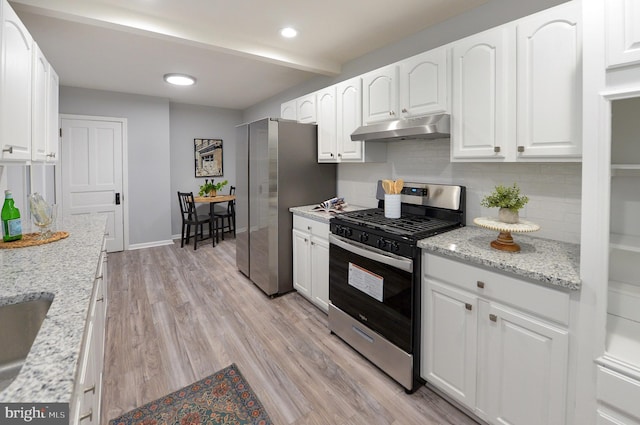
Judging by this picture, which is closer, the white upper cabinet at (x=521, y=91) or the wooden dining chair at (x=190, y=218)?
the white upper cabinet at (x=521, y=91)

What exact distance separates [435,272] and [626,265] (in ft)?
2.95

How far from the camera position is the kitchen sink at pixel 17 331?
112 centimetres

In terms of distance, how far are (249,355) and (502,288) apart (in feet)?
5.87

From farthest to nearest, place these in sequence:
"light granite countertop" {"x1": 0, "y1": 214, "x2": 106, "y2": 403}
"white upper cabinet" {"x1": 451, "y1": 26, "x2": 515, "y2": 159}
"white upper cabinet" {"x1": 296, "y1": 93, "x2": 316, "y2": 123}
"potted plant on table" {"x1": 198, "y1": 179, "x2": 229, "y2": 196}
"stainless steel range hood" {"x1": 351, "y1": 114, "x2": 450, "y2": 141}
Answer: "potted plant on table" {"x1": 198, "y1": 179, "x2": 229, "y2": 196} → "white upper cabinet" {"x1": 296, "y1": 93, "x2": 316, "y2": 123} → "stainless steel range hood" {"x1": 351, "y1": 114, "x2": 450, "y2": 141} → "white upper cabinet" {"x1": 451, "y1": 26, "x2": 515, "y2": 159} → "light granite countertop" {"x1": 0, "y1": 214, "x2": 106, "y2": 403}

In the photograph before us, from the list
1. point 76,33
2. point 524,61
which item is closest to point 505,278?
point 524,61

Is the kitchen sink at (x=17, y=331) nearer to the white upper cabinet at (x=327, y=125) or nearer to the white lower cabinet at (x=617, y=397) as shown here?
the white lower cabinet at (x=617, y=397)

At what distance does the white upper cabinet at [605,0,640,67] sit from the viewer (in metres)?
1.16

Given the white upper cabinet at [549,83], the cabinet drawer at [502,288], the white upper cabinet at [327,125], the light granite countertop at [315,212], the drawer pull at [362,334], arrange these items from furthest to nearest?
1. the white upper cabinet at [327,125]
2. the light granite countertop at [315,212]
3. the drawer pull at [362,334]
4. the white upper cabinet at [549,83]
5. the cabinet drawer at [502,288]

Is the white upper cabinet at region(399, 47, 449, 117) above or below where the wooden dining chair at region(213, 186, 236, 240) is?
above

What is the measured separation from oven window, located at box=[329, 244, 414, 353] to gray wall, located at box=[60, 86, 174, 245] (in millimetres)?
4065

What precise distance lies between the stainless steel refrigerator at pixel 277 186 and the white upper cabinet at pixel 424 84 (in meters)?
1.25

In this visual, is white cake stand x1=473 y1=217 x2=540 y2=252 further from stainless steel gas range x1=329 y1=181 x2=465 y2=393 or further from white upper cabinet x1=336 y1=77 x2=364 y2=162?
white upper cabinet x1=336 y1=77 x2=364 y2=162

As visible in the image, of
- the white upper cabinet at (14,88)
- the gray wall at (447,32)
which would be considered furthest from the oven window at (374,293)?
the white upper cabinet at (14,88)

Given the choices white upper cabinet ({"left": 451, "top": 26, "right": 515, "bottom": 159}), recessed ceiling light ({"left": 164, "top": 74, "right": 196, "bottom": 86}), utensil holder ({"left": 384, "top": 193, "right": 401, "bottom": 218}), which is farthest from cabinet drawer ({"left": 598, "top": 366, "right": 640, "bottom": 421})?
recessed ceiling light ({"left": 164, "top": 74, "right": 196, "bottom": 86})
